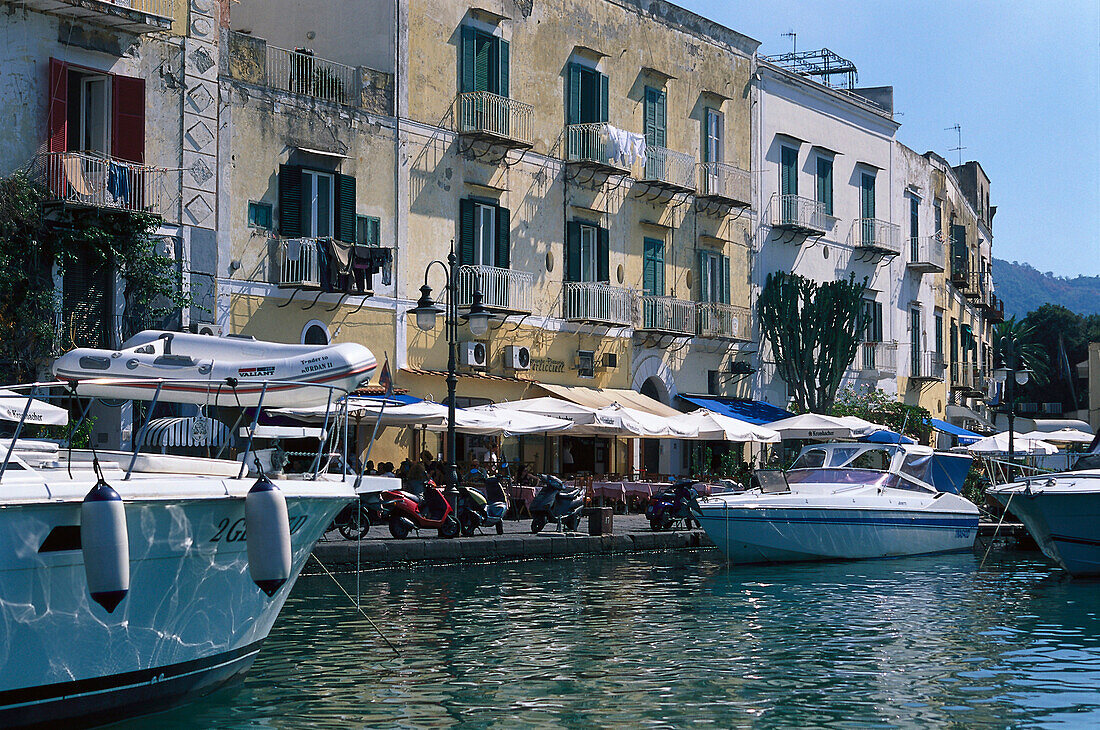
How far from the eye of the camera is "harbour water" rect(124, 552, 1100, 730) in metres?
11.4

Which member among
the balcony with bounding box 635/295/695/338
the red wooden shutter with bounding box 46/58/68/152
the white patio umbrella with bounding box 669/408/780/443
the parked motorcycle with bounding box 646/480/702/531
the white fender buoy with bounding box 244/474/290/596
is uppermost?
the red wooden shutter with bounding box 46/58/68/152

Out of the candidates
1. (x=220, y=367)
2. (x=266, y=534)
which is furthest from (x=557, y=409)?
(x=266, y=534)

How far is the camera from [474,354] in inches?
1233

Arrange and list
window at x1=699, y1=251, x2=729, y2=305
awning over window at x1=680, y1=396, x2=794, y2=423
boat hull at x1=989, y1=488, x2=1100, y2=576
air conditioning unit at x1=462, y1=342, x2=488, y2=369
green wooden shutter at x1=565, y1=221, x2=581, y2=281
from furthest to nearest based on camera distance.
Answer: window at x1=699, y1=251, x2=729, y2=305 → awning over window at x1=680, y1=396, x2=794, y2=423 → green wooden shutter at x1=565, y1=221, x2=581, y2=281 → air conditioning unit at x1=462, y1=342, x2=488, y2=369 → boat hull at x1=989, y1=488, x2=1100, y2=576

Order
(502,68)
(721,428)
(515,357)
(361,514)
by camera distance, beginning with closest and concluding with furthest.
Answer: (361,514), (721,428), (515,357), (502,68)

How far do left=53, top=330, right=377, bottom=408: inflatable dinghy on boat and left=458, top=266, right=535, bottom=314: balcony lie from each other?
58.4 ft

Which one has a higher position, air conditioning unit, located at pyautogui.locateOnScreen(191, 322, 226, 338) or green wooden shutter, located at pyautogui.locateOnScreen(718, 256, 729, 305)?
green wooden shutter, located at pyautogui.locateOnScreen(718, 256, 729, 305)

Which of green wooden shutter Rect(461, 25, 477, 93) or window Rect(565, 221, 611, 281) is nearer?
green wooden shutter Rect(461, 25, 477, 93)

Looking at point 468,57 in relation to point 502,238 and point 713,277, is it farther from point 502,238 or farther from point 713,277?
point 713,277

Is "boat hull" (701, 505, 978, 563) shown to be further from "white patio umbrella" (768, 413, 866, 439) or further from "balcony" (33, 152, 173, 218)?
"balcony" (33, 152, 173, 218)

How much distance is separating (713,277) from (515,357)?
955 centimetres

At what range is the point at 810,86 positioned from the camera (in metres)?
44.2

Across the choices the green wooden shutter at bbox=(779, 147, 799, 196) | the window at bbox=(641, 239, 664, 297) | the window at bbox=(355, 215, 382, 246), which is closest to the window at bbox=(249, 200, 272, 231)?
the window at bbox=(355, 215, 382, 246)

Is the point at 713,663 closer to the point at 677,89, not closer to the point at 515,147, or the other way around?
the point at 515,147
